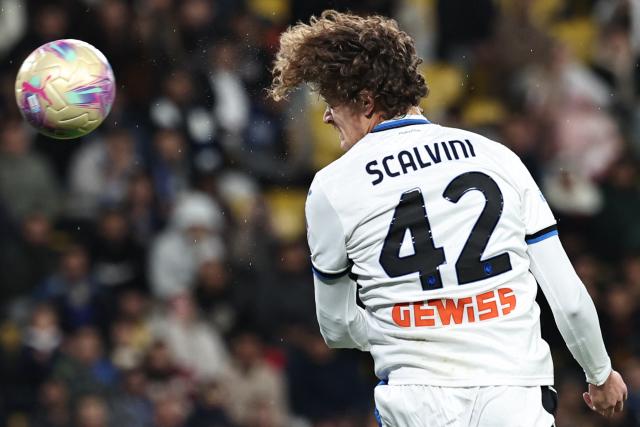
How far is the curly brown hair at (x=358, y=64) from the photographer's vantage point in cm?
378

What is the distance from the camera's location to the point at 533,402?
3.52m

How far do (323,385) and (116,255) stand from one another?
82.0 inches

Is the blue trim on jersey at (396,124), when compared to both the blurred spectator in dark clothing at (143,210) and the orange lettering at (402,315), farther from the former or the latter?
the blurred spectator in dark clothing at (143,210)

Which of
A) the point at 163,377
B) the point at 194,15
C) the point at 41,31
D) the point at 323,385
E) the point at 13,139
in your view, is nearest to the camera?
the point at 163,377

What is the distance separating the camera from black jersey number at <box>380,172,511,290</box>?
3.56 meters

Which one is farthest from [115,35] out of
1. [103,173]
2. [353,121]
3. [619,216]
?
[353,121]

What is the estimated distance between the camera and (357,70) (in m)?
3.76

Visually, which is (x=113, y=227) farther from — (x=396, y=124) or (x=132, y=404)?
(x=396, y=124)

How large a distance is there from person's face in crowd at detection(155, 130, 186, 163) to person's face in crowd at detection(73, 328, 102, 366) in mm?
1758

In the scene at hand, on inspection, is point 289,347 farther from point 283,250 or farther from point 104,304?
point 104,304

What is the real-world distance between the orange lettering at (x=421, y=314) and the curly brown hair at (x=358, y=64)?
0.65m

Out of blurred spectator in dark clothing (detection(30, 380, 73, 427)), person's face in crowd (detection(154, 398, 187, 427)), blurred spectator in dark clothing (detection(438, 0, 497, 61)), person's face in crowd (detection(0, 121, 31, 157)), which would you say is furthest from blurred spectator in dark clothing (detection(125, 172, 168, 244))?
blurred spectator in dark clothing (detection(438, 0, 497, 61))

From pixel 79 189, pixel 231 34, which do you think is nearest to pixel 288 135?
pixel 231 34

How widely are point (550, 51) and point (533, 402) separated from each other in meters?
7.70
